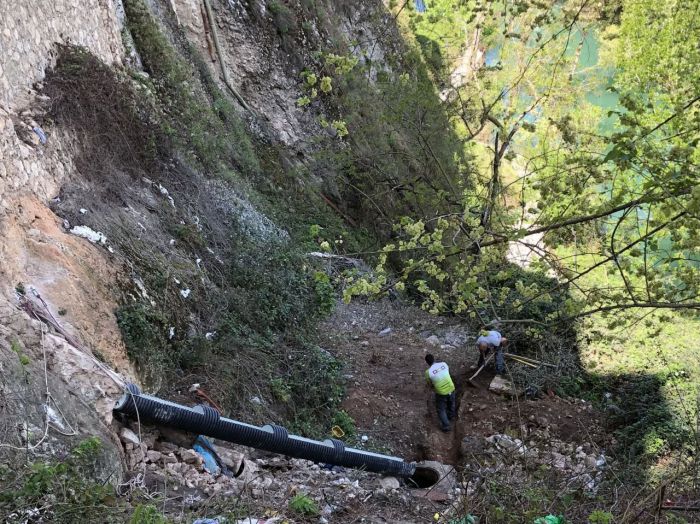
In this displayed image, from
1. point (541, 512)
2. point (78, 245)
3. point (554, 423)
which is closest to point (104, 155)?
point (78, 245)

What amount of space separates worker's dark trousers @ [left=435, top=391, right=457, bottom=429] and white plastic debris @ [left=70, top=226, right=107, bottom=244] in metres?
5.33

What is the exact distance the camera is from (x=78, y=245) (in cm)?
596

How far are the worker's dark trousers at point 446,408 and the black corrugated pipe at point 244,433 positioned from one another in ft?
7.19

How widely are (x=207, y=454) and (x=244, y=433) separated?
1.17ft

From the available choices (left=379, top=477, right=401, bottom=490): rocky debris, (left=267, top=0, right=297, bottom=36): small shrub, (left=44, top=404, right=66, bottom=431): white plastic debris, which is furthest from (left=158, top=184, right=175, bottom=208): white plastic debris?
(left=267, top=0, right=297, bottom=36): small shrub

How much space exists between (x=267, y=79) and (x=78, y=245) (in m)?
9.29

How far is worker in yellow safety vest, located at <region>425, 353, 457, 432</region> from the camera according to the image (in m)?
9.07

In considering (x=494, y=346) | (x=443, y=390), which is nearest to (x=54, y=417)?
(x=443, y=390)

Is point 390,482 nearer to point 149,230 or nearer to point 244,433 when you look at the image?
point 244,433

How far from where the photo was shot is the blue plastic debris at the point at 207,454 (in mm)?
5188

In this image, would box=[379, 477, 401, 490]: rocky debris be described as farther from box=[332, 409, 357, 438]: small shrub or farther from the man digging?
the man digging

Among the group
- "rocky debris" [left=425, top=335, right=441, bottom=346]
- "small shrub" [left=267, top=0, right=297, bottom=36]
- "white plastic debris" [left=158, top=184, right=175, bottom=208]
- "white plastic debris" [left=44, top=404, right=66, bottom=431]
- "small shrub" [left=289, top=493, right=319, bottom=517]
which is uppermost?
"small shrub" [left=267, top=0, right=297, bottom=36]

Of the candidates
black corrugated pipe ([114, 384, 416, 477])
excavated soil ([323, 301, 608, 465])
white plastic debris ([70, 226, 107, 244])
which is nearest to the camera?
black corrugated pipe ([114, 384, 416, 477])

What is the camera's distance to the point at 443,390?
9.12m
